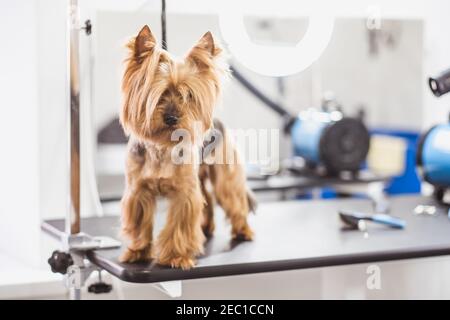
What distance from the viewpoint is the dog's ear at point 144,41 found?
3.75ft

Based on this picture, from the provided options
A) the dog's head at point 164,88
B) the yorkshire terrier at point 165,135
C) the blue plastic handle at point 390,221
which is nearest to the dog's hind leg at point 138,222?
the yorkshire terrier at point 165,135

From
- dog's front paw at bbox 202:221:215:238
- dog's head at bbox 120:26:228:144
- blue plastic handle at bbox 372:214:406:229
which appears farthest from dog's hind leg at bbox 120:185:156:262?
blue plastic handle at bbox 372:214:406:229

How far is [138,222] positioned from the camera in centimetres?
126

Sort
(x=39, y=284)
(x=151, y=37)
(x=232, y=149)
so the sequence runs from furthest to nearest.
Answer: (x=39, y=284) < (x=232, y=149) < (x=151, y=37)

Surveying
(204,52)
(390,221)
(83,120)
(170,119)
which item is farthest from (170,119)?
(83,120)

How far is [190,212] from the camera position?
123 centimetres

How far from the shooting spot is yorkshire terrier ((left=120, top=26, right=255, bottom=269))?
3.76 ft

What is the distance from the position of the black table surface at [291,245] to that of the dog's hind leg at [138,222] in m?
0.03

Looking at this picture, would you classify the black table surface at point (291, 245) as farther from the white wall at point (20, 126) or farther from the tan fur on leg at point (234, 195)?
the white wall at point (20, 126)

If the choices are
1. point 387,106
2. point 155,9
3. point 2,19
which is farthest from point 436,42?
point 155,9

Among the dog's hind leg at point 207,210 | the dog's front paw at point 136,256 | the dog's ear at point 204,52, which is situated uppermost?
the dog's ear at point 204,52

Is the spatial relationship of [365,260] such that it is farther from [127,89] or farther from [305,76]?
[305,76]

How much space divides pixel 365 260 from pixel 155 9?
599 mm

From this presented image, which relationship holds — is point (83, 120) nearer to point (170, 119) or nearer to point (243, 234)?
point (243, 234)
